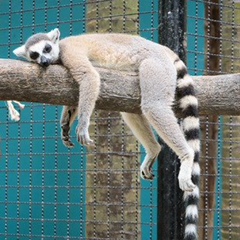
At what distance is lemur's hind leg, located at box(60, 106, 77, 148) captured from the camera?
136 inches

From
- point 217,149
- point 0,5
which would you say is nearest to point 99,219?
point 217,149

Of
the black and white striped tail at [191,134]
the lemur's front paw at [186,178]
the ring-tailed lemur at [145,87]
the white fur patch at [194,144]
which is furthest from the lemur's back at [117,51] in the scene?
the lemur's front paw at [186,178]

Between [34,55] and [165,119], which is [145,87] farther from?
[34,55]

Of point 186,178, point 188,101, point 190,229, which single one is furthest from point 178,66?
point 190,229

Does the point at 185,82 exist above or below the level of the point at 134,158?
above

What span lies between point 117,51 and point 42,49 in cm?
46

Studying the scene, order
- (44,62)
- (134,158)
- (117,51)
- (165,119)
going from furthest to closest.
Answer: (134,158)
(117,51)
(165,119)
(44,62)

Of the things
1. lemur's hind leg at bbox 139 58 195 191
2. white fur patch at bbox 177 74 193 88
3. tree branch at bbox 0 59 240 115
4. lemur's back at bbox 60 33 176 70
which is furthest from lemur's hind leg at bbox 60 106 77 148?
white fur patch at bbox 177 74 193 88

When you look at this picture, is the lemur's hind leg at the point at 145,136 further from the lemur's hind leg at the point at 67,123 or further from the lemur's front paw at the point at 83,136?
the lemur's front paw at the point at 83,136

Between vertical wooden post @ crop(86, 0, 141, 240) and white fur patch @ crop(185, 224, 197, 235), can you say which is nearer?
white fur patch @ crop(185, 224, 197, 235)

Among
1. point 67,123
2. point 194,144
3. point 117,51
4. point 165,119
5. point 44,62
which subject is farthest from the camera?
point 117,51

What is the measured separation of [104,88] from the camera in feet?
10.5

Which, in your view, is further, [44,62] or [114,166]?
[114,166]

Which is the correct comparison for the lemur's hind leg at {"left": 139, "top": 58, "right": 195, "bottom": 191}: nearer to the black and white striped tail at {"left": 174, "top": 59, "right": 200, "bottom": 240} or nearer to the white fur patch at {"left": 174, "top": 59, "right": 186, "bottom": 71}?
the black and white striped tail at {"left": 174, "top": 59, "right": 200, "bottom": 240}
